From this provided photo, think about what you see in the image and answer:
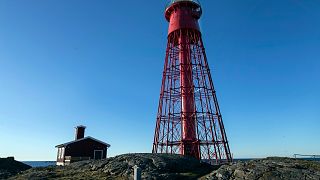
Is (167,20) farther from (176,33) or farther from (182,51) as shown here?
(182,51)

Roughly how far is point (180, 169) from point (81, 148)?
72.8 ft

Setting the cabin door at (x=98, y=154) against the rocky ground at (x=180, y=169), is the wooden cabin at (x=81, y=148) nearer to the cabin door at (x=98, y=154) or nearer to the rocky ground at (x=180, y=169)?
the cabin door at (x=98, y=154)

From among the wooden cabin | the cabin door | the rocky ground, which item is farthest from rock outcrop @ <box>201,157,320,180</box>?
the cabin door

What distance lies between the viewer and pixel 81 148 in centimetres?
3712

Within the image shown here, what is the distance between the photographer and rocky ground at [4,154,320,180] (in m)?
15.2

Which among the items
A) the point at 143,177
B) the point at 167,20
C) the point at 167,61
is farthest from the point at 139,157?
the point at 167,20

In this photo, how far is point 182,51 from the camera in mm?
35438

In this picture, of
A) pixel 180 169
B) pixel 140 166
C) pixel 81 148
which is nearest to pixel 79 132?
pixel 81 148

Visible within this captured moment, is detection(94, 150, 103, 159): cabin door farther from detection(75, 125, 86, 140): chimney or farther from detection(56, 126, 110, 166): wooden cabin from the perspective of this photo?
detection(75, 125, 86, 140): chimney

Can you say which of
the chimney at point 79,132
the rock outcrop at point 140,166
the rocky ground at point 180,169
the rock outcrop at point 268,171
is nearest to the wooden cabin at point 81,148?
the chimney at point 79,132

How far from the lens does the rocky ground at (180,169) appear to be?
1516 centimetres

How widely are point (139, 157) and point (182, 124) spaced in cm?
1323

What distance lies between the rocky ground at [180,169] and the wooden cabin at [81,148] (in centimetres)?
1399

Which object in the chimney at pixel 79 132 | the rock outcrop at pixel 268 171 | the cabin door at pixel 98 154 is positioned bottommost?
the rock outcrop at pixel 268 171
